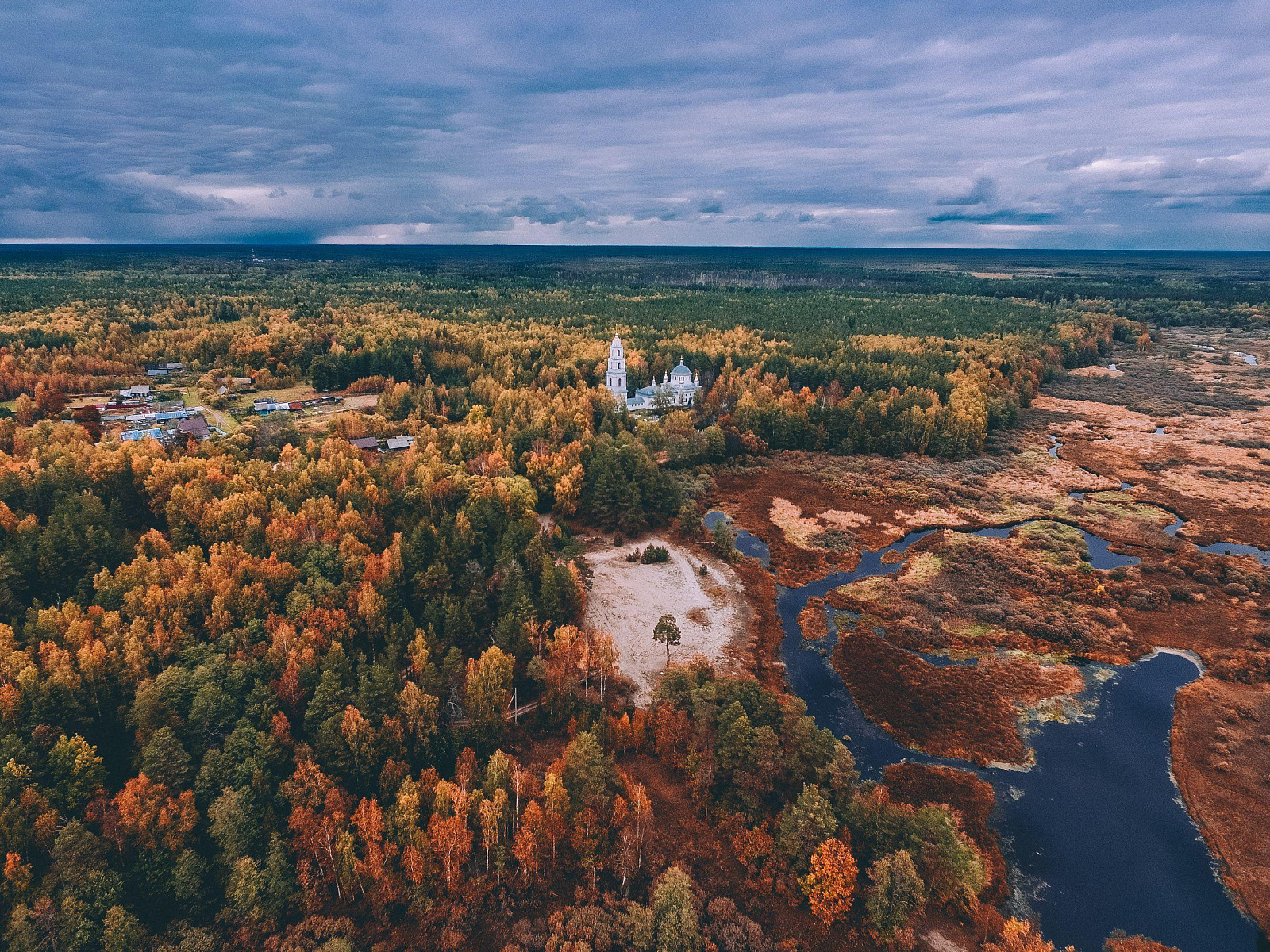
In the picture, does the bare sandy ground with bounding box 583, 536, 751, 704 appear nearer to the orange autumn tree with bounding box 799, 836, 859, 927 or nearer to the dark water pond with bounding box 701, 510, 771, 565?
the dark water pond with bounding box 701, 510, 771, 565

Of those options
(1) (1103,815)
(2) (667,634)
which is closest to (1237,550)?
(1) (1103,815)

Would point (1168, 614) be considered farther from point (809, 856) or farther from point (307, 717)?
point (307, 717)

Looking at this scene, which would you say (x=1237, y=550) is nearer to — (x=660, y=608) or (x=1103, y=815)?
(x=1103, y=815)

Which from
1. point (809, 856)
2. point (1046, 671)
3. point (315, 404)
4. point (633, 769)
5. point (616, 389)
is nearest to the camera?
point (809, 856)

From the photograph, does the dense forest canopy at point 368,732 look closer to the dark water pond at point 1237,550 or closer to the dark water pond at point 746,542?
the dark water pond at point 746,542

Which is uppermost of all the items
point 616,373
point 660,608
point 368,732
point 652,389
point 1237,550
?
point 616,373

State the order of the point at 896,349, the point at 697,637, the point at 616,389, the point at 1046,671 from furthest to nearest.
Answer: the point at 896,349
the point at 616,389
the point at 697,637
the point at 1046,671

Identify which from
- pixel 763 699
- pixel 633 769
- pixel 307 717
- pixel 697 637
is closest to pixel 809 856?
pixel 763 699
